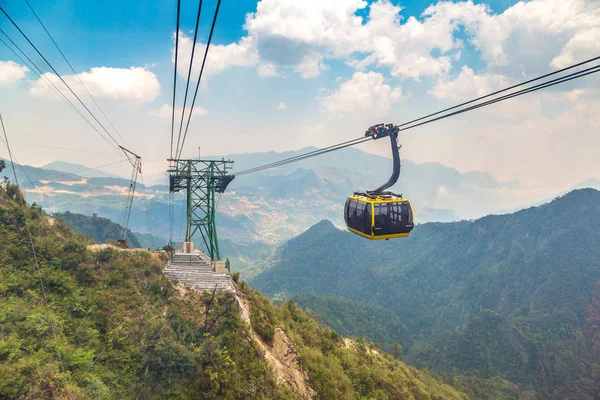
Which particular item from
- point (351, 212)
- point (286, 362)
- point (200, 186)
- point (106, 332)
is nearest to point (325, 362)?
point (286, 362)

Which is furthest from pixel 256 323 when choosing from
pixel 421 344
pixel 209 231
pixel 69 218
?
pixel 69 218

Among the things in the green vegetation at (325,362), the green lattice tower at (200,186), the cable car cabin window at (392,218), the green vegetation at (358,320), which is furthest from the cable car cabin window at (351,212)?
the green vegetation at (358,320)

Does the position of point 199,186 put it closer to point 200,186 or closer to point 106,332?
point 200,186

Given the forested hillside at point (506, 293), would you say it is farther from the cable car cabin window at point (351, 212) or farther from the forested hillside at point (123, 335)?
the cable car cabin window at point (351, 212)

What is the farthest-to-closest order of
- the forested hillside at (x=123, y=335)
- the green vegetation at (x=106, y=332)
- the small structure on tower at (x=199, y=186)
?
the small structure on tower at (x=199, y=186) → the forested hillside at (x=123, y=335) → the green vegetation at (x=106, y=332)

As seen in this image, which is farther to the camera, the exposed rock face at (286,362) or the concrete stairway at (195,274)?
the concrete stairway at (195,274)

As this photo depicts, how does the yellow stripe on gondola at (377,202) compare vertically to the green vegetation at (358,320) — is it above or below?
above
